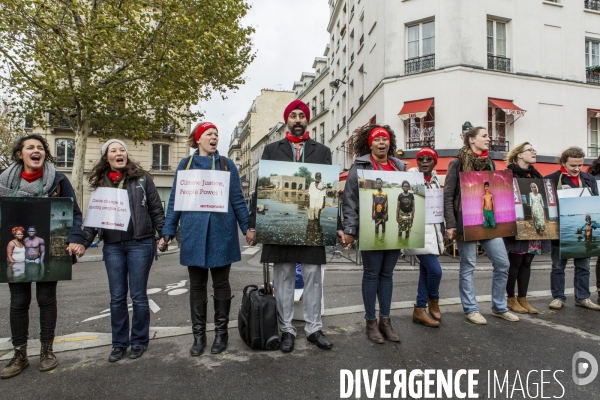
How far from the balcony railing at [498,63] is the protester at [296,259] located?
50.8 ft

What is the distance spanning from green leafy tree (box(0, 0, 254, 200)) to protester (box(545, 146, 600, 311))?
1247cm

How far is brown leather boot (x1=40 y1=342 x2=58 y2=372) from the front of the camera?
3205 millimetres

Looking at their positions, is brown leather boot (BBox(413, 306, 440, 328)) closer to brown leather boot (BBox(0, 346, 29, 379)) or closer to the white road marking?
the white road marking

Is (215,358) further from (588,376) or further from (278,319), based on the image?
(588,376)

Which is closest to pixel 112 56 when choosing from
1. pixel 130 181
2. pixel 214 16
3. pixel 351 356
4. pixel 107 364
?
pixel 214 16

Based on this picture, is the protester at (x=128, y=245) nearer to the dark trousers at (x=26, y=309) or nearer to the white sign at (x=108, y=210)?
the white sign at (x=108, y=210)

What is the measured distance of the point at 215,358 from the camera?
3.39 meters

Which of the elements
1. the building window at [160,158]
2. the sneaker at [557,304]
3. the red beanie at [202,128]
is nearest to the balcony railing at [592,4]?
the sneaker at [557,304]

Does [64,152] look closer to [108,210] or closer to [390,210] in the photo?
[108,210]

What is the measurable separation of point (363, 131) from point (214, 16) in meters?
13.4

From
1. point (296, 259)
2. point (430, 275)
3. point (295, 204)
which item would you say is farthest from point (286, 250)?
point (430, 275)

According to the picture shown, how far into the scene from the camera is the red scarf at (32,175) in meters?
3.37

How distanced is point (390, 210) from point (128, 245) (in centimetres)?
249

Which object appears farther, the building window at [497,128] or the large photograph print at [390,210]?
the building window at [497,128]
